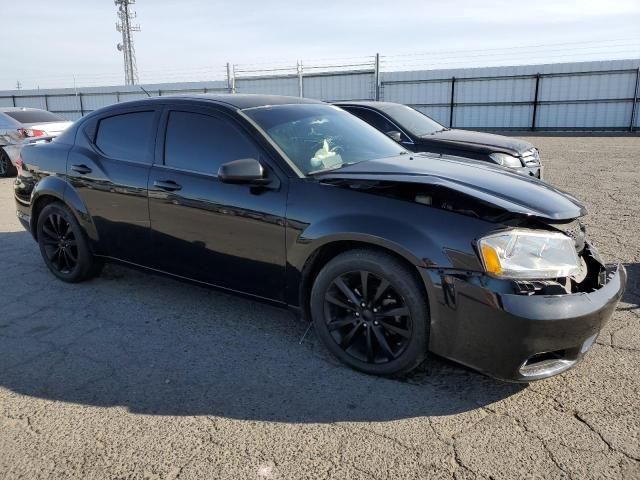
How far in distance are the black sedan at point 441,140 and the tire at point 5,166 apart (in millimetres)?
7781

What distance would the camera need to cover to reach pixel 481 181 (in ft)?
10.1

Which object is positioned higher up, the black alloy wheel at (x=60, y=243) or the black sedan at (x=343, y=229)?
the black sedan at (x=343, y=229)

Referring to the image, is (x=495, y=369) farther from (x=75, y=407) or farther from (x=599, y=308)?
(x=75, y=407)

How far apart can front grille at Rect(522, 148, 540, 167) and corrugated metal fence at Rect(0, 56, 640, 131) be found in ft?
48.3

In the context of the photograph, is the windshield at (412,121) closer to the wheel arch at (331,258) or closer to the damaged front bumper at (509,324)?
the wheel arch at (331,258)

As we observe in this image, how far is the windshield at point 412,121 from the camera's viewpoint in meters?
7.62

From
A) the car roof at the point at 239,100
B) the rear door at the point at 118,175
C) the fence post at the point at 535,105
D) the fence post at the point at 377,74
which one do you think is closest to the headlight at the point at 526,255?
the car roof at the point at 239,100

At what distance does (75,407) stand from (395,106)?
6614 mm

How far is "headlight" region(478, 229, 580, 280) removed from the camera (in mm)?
2568

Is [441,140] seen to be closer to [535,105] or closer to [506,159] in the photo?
[506,159]

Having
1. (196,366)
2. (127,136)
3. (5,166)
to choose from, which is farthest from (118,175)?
(5,166)

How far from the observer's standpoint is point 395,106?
26.7ft

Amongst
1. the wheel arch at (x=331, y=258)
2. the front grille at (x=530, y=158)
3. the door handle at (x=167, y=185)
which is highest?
the door handle at (x=167, y=185)

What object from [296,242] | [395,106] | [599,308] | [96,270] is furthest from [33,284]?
[395,106]
